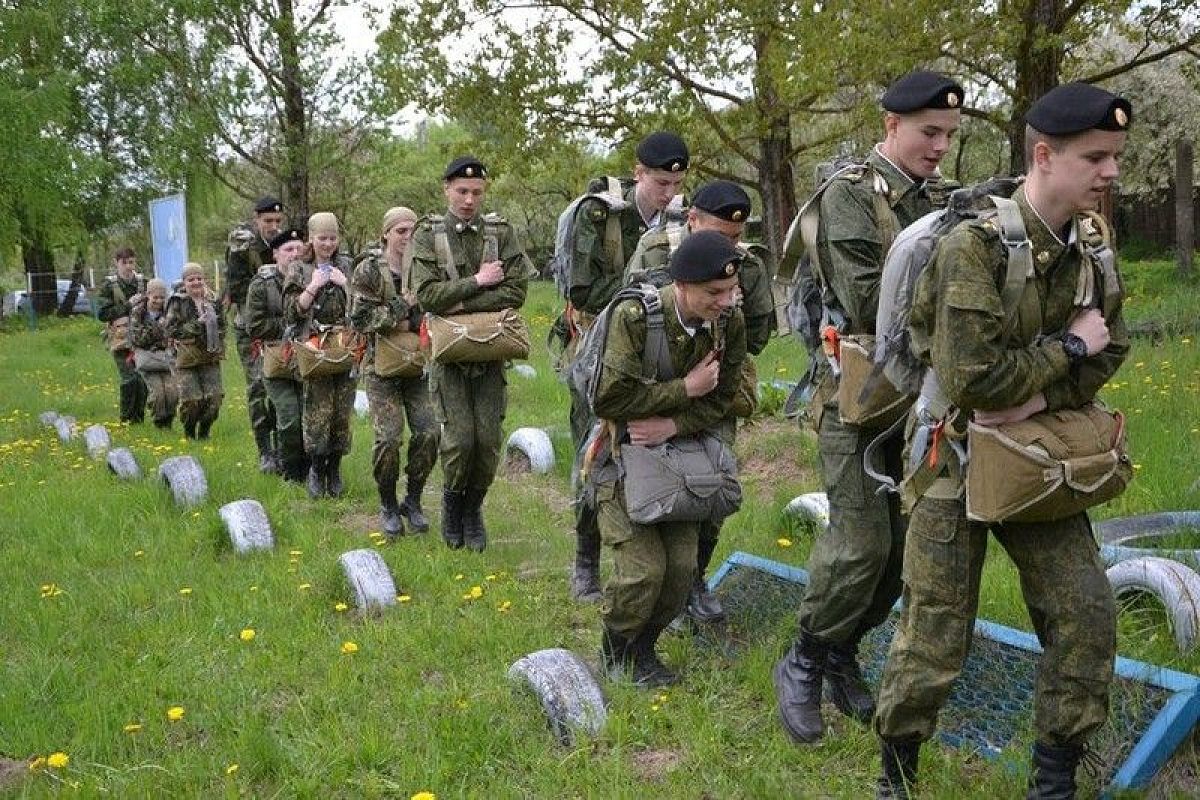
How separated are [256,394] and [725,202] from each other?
6788mm

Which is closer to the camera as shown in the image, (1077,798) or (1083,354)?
(1083,354)

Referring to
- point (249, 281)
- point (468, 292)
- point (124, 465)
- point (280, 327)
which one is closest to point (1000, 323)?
point (468, 292)

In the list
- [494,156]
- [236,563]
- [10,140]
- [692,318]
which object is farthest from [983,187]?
[494,156]

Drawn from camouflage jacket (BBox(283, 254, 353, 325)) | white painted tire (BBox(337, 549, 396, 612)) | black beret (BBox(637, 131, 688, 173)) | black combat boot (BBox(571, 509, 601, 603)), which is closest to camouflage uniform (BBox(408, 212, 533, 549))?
white painted tire (BBox(337, 549, 396, 612))

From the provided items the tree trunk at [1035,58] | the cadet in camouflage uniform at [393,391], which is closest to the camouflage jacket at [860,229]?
the cadet in camouflage uniform at [393,391]

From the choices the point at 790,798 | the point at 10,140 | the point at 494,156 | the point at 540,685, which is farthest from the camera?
the point at 494,156

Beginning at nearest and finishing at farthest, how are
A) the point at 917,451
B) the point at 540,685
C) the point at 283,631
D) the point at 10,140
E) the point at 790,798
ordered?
the point at 917,451 < the point at 790,798 < the point at 540,685 < the point at 283,631 < the point at 10,140

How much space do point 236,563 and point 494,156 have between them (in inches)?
586

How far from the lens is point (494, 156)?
20.9 meters

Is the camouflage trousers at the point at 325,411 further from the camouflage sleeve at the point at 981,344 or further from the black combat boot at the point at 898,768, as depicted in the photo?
the camouflage sleeve at the point at 981,344

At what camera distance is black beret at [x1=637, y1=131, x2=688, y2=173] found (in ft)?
18.4

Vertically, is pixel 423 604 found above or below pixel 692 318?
below

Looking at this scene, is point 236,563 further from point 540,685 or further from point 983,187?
point 983,187

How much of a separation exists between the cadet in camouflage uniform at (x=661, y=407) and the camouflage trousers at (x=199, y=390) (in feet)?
28.1
